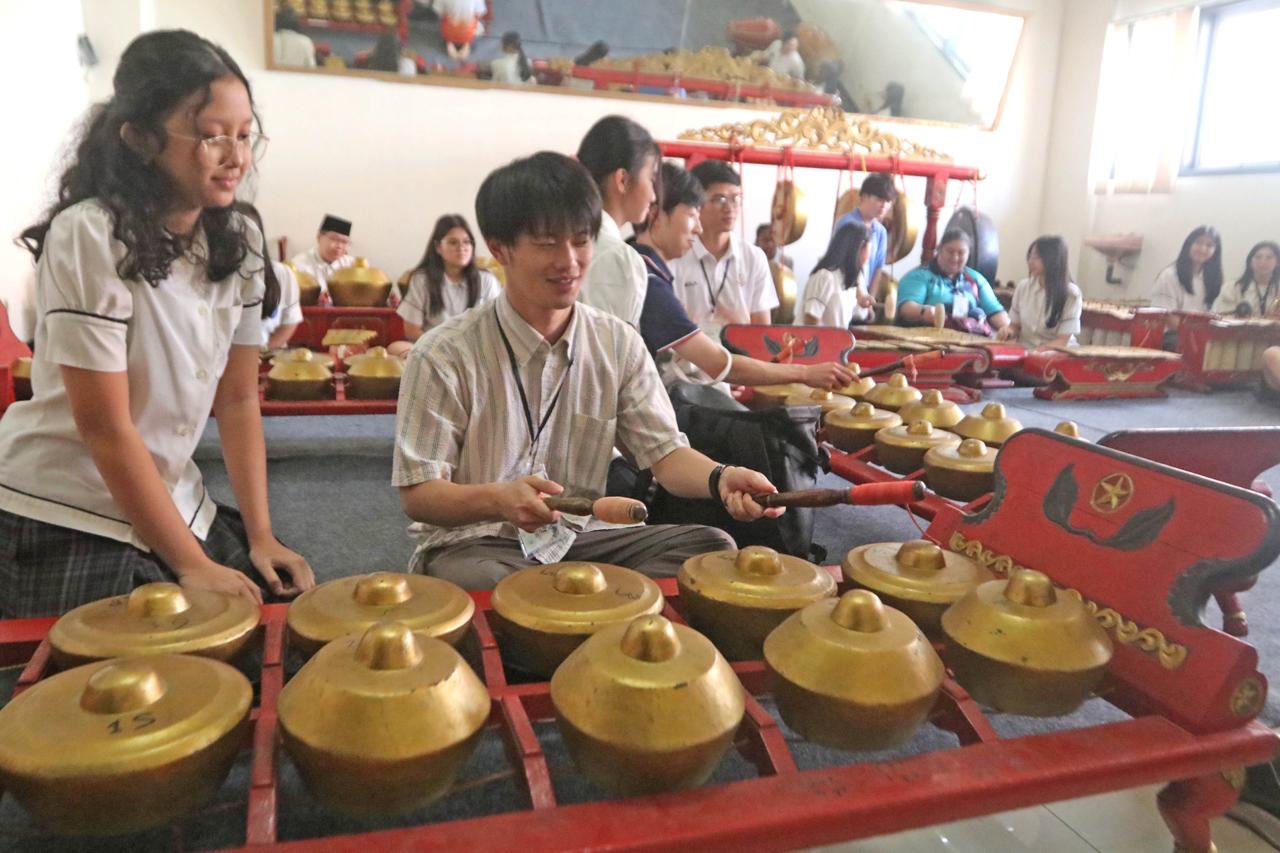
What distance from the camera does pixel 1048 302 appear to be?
5.02 meters

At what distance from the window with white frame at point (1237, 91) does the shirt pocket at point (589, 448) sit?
6.11m

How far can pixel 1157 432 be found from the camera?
139 centimetres

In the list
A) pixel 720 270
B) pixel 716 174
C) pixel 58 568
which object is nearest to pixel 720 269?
pixel 720 270

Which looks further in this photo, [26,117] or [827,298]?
[827,298]

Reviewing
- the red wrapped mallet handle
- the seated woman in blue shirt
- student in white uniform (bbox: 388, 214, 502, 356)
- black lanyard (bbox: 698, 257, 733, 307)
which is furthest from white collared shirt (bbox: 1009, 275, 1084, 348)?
the red wrapped mallet handle

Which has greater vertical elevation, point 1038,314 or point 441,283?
point 441,283

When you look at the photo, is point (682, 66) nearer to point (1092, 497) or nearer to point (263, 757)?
point (1092, 497)

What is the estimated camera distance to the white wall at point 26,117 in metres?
3.31

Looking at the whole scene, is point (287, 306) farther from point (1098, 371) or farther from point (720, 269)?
point (1098, 371)

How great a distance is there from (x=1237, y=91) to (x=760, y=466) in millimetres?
6037

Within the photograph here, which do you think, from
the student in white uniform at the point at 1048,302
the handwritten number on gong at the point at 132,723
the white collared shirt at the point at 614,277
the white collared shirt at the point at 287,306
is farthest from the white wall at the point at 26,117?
the student in white uniform at the point at 1048,302

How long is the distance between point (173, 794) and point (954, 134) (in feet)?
24.0

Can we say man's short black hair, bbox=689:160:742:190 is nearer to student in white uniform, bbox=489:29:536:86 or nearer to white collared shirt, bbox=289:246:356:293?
white collared shirt, bbox=289:246:356:293

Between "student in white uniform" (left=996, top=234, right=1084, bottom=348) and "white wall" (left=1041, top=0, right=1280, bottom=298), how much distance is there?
70.6 inches
